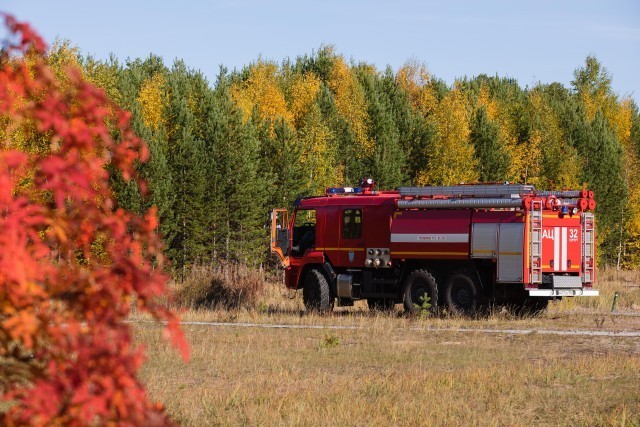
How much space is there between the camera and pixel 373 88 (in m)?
96.3

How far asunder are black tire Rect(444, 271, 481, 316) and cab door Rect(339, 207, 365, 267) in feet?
8.85

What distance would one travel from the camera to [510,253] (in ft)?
83.5

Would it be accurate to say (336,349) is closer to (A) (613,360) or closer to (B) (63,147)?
(A) (613,360)

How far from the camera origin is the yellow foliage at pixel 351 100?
7887 centimetres

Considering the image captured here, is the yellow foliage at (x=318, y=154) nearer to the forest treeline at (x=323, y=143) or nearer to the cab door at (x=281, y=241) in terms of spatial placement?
the forest treeline at (x=323, y=143)

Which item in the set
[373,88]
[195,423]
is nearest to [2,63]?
[195,423]

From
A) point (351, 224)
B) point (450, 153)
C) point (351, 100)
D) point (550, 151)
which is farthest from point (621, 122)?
point (351, 224)

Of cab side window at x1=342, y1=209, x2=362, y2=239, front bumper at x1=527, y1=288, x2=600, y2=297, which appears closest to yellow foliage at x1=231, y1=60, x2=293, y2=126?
cab side window at x1=342, y1=209, x2=362, y2=239

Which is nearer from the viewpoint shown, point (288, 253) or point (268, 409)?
point (268, 409)

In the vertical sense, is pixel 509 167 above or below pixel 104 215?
above

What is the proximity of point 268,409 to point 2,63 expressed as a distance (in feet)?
26.7

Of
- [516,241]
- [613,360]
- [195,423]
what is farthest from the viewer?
[516,241]

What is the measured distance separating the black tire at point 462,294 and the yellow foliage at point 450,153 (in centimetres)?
4615

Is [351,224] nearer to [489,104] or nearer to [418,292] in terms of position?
[418,292]
